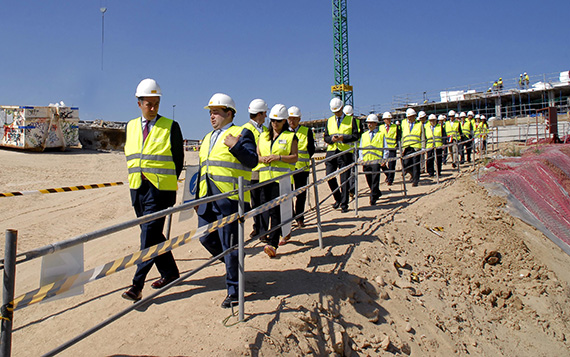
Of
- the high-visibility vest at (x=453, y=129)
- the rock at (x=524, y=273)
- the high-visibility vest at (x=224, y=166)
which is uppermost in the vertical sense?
the high-visibility vest at (x=453, y=129)

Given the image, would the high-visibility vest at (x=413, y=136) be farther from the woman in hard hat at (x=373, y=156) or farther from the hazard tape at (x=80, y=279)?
the hazard tape at (x=80, y=279)

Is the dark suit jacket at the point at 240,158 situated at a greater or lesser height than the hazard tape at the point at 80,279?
greater

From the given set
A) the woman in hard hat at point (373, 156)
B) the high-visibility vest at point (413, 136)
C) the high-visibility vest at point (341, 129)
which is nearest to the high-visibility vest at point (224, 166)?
the high-visibility vest at point (341, 129)

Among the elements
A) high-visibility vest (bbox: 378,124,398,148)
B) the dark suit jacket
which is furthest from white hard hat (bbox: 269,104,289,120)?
high-visibility vest (bbox: 378,124,398,148)

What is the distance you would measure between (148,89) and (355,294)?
2860 mm

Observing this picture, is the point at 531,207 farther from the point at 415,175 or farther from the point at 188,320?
the point at 188,320

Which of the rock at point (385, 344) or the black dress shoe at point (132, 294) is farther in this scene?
the black dress shoe at point (132, 294)

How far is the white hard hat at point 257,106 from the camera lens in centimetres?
576

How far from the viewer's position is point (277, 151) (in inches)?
222

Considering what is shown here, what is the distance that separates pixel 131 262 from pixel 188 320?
47.4 inches

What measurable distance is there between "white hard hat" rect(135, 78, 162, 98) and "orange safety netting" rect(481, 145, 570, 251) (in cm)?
743

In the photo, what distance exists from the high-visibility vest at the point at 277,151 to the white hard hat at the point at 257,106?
33 cm

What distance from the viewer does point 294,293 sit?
4.21m

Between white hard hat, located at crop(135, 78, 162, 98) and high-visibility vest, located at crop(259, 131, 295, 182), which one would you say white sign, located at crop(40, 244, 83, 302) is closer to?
white hard hat, located at crop(135, 78, 162, 98)
